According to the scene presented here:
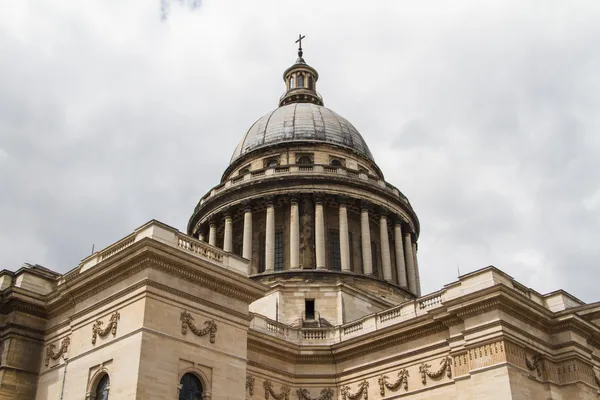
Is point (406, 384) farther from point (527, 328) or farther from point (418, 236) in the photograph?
point (418, 236)

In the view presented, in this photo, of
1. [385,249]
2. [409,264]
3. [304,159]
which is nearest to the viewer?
[385,249]

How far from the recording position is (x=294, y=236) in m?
42.7

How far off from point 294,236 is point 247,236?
10.0ft

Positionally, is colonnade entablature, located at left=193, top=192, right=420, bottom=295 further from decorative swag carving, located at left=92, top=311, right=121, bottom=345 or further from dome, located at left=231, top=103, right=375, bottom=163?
decorative swag carving, located at left=92, top=311, right=121, bottom=345

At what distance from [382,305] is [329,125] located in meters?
16.1

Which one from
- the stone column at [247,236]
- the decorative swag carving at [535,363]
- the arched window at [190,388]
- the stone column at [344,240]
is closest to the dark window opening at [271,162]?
the stone column at [247,236]

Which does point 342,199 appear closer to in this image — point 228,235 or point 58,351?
point 228,235

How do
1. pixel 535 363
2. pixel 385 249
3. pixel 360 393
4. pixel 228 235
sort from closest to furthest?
pixel 535 363 → pixel 360 393 → pixel 385 249 → pixel 228 235

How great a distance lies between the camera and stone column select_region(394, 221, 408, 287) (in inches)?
1778

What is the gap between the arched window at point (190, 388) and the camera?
80.1ft

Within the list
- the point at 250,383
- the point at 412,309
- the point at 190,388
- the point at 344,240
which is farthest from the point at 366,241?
the point at 190,388

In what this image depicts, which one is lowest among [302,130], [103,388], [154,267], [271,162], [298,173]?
[103,388]

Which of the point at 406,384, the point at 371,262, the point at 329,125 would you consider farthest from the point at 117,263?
the point at 329,125

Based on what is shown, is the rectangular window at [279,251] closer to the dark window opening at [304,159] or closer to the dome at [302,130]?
the dark window opening at [304,159]
